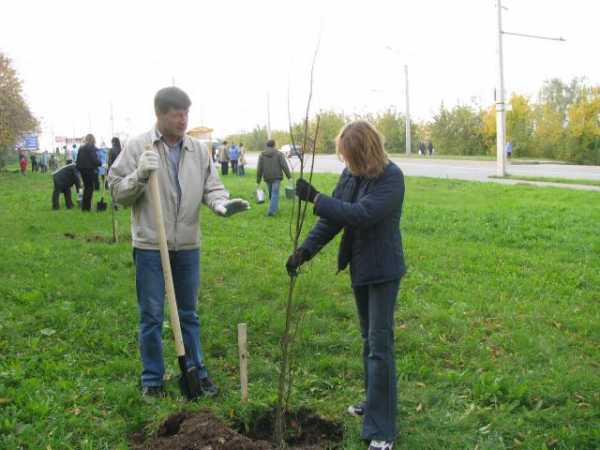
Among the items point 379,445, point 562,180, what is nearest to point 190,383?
point 379,445

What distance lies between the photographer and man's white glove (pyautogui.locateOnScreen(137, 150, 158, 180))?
3568mm

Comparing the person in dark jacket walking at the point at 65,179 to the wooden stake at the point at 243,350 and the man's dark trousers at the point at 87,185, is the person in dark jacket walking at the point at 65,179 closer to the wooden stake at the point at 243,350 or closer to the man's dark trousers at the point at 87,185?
the man's dark trousers at the point at 87,185

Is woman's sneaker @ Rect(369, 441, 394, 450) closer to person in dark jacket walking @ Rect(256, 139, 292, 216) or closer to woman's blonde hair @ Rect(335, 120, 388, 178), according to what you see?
woman's blonde hair @ Rect(335, 120, 388, 178)

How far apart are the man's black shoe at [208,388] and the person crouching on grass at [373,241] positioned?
1142 millimetres

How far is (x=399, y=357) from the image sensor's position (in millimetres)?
4887

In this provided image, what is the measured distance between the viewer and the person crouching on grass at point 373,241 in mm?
3252

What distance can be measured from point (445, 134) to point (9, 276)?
46687mm

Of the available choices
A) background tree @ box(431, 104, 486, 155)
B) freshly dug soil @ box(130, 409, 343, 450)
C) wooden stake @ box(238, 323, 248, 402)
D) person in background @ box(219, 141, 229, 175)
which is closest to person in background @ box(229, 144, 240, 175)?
person in background @ box(219, 141, 229, 175)

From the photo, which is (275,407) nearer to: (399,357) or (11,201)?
(399,357)

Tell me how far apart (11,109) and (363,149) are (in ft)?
108

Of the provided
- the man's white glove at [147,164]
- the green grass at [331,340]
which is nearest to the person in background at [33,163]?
the green grass at [331,340]

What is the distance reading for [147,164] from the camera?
11.7 feet

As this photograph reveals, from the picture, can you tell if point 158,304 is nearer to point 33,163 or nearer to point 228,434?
point 228,434

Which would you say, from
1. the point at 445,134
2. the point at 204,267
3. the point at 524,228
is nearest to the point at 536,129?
the point at 445,134
